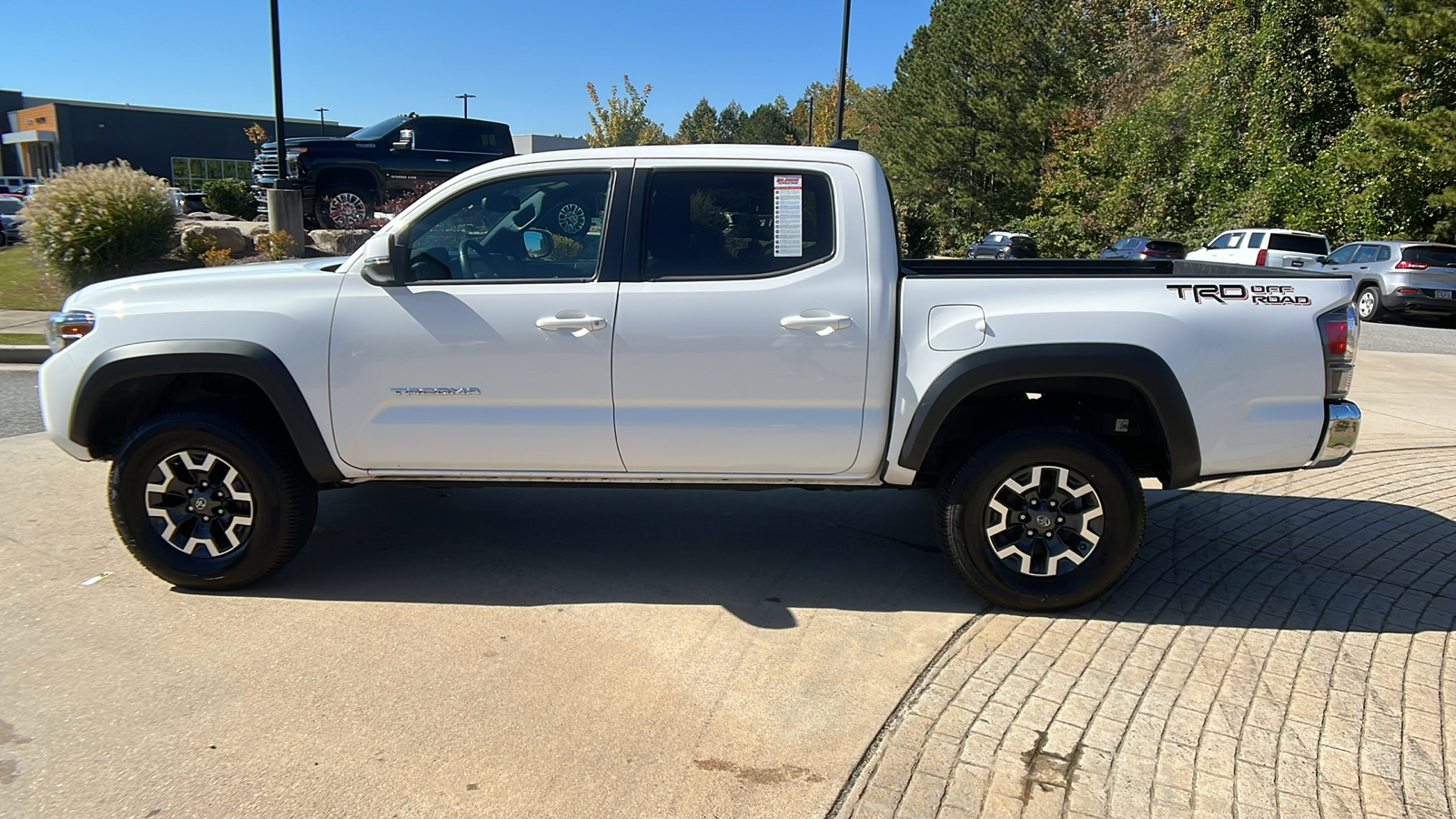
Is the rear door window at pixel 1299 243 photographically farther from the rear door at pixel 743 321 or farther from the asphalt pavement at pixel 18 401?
the asphalt pavement at pixel 18 401

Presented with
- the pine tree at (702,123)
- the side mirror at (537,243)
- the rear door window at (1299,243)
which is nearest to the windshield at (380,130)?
the side mirror at (537,243)

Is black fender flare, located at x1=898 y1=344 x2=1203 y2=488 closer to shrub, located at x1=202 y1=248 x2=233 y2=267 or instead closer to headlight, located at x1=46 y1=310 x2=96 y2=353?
headlight, located at x1=46 y1=310 x2=96 y2=353

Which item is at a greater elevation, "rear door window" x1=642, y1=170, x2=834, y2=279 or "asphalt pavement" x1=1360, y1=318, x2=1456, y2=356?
"rear door window" x1=642, y1=170, x2=834, y2=279

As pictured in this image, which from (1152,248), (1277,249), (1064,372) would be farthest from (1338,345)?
(1152,248)

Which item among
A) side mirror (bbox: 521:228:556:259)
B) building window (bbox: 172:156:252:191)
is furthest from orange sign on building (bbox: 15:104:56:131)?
side mirror (bbox: 521:228:556:259)

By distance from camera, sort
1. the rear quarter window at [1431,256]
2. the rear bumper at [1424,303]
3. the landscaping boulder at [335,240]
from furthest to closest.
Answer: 1. the rear quarter window at [1431,256]
2. the rear bumper at [1424,303]
3. the landscaping boulder at [335,240]

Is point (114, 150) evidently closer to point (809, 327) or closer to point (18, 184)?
point (18, 184)

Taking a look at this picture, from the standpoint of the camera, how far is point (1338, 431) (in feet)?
13.6

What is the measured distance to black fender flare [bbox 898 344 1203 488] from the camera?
4.00 m

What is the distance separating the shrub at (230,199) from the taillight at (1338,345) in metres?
36.0

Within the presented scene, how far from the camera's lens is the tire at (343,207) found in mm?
16516

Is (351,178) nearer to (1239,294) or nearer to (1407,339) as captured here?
(1239,294)

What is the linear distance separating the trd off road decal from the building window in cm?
6020

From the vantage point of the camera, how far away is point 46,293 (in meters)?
14.0
